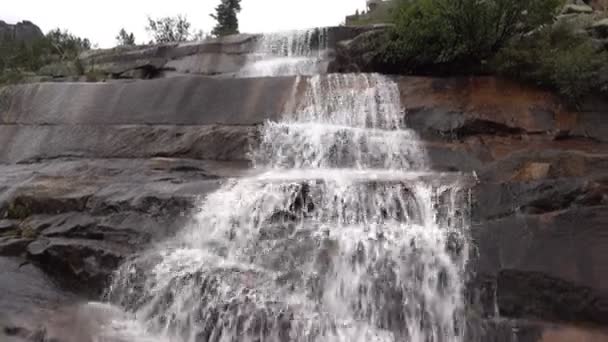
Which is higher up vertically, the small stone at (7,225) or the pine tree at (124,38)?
the pine tree at (124,38)

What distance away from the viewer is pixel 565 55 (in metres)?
11.7

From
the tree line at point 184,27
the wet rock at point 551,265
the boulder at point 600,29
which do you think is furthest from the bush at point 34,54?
the wet rock at point 551,265

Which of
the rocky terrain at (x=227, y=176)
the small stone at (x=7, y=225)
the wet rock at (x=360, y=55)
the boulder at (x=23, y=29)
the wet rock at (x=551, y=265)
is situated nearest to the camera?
the wet rock at (x=551, y=265)

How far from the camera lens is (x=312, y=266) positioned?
7.55 meters

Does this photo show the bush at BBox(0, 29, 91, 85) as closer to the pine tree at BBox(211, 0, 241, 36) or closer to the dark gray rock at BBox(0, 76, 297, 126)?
the dark gray rock at BBox(0, 76, 297, 126)

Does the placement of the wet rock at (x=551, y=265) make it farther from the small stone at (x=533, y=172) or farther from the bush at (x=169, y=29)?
the bush at (x=169, y=29)

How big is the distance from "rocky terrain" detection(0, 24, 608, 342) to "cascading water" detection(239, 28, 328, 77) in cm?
295

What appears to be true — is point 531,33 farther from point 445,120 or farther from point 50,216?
point 50,216

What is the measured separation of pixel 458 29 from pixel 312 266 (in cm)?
725

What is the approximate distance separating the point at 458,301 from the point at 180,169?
5.73 metres

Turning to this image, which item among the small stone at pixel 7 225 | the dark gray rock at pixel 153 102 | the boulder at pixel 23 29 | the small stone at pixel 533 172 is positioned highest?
the boulder at pixel 23 29

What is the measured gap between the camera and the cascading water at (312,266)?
22.9 feet

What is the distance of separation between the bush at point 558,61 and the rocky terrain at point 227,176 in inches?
14.4

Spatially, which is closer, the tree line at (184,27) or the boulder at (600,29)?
the boulder at (600,29)
